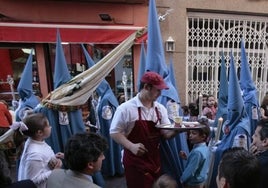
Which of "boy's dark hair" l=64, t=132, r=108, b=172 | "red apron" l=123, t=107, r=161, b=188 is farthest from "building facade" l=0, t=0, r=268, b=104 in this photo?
"boy's dark hair" l=64, t=132, r=108, b=172

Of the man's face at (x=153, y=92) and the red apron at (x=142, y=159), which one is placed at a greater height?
the man's face at (x=153, y=92)

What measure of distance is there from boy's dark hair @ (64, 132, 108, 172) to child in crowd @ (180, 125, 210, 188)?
3.95 ft

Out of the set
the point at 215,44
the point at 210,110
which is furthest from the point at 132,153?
the point at 215,44

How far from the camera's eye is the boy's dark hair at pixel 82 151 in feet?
4.80

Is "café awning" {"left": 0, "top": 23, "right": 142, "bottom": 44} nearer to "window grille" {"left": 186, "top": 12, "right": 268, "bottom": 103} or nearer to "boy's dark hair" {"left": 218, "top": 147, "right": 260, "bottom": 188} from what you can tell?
"window grille" {"left": 186, "top": 12, "right": 268, "bottom": 103}

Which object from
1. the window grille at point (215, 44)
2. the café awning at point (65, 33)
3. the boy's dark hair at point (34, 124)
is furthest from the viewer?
the window grille at point (215, 44)

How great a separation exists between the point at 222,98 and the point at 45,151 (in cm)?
275

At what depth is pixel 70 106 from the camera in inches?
124

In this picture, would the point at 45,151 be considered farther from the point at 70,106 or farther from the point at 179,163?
the point at 179,163

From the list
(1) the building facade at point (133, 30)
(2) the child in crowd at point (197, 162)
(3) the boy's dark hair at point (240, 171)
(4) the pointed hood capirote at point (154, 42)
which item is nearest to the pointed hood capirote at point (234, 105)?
(2) the child in crowd at point (197, 162)

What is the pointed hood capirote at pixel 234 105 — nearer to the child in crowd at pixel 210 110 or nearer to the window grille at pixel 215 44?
the child in crowd at pixel 210 110

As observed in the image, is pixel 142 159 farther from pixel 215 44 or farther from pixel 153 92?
pixel 215 44

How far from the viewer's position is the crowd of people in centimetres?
144

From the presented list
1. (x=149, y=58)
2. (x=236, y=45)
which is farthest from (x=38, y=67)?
(x=236, y=45)
